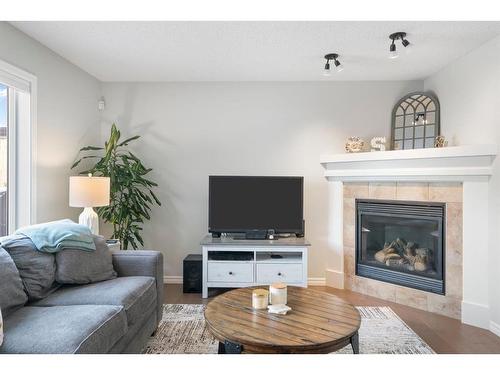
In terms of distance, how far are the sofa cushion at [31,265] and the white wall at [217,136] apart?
177 centimetres

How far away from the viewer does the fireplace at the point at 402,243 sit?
9.90 ft

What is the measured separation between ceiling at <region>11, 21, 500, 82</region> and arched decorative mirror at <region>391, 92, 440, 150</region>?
29cm

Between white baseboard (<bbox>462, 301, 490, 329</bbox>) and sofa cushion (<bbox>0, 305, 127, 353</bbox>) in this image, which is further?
white baseboard (<bbox>462, 301, 490, 329</bbox>)

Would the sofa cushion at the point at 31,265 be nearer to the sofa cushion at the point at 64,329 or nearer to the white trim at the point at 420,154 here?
the sofa cushion at the point at 64,329

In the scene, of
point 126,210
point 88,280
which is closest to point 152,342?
point 88,280

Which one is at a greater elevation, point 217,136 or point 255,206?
point 217,136

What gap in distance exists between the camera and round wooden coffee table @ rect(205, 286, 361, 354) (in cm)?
148

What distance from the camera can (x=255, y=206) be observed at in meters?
3.46

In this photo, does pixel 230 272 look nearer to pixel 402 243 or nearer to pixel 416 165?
pixel 402 243

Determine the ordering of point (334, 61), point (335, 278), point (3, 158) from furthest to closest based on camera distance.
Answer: point (335, 278)
point (334, 61)
point (3, 158)

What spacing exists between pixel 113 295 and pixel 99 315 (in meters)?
0.30

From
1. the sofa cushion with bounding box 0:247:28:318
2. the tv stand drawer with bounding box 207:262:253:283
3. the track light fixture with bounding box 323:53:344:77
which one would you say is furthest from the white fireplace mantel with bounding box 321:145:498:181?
the sofa cushion with bounding box 0:247:28:318

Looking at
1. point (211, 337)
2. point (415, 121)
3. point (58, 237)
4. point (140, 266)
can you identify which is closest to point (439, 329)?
point (211, 337)

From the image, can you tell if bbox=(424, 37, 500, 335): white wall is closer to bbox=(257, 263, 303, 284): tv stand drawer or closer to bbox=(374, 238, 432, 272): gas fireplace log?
bbox=(374, 238, 432, 272): gas fireplace log
